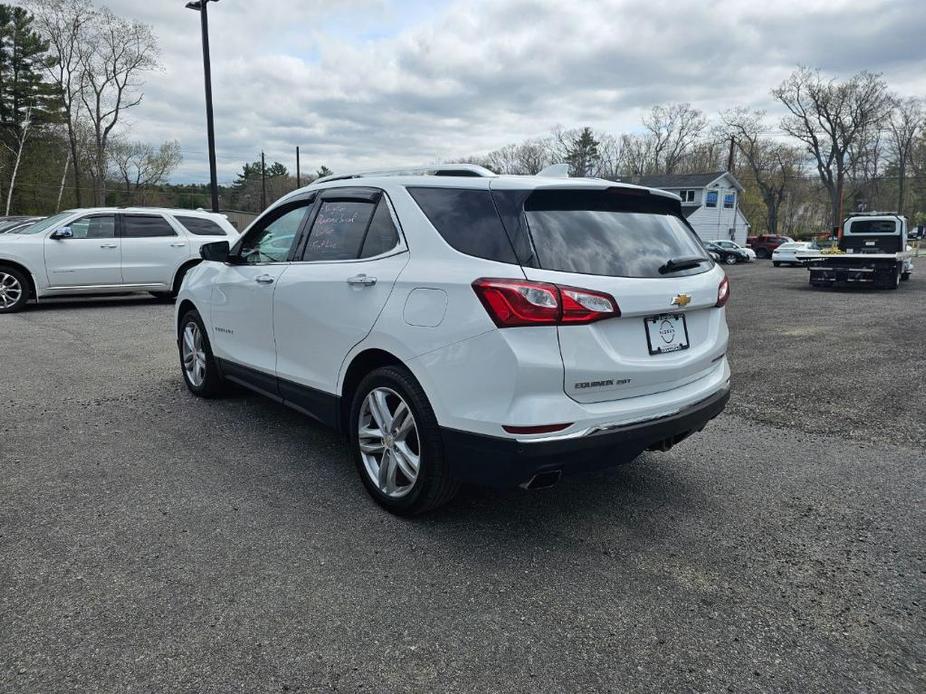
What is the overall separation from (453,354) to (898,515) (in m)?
2.56

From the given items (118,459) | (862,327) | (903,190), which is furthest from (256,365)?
(903,190)

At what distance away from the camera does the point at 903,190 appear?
244 ft

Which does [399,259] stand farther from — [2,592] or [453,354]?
[2,592]

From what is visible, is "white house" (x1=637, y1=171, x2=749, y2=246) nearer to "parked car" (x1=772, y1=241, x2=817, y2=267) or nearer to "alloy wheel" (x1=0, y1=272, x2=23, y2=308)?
"parked car" (x1=772, y1=241, x2=817, y2=267)

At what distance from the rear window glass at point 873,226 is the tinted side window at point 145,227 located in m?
19.4

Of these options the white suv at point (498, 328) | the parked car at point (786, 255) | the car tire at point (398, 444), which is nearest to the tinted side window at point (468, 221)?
the white suv at point (498, 328)

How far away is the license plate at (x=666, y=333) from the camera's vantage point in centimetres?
301

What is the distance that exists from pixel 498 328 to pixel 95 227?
425 inches

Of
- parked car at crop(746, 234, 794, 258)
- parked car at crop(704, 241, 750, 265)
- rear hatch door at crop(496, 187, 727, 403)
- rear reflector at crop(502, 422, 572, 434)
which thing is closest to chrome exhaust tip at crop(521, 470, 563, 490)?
rear reflector at crop(502, 422, 572, 434)

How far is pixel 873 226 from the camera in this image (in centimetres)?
1991

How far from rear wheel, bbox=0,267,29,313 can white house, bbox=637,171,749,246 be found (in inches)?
2167

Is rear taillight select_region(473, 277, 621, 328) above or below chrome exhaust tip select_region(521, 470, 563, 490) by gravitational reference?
above

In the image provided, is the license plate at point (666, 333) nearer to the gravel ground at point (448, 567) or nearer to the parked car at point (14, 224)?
the gravel ground at point (448, 567)

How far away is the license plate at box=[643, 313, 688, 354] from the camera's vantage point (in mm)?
3006
